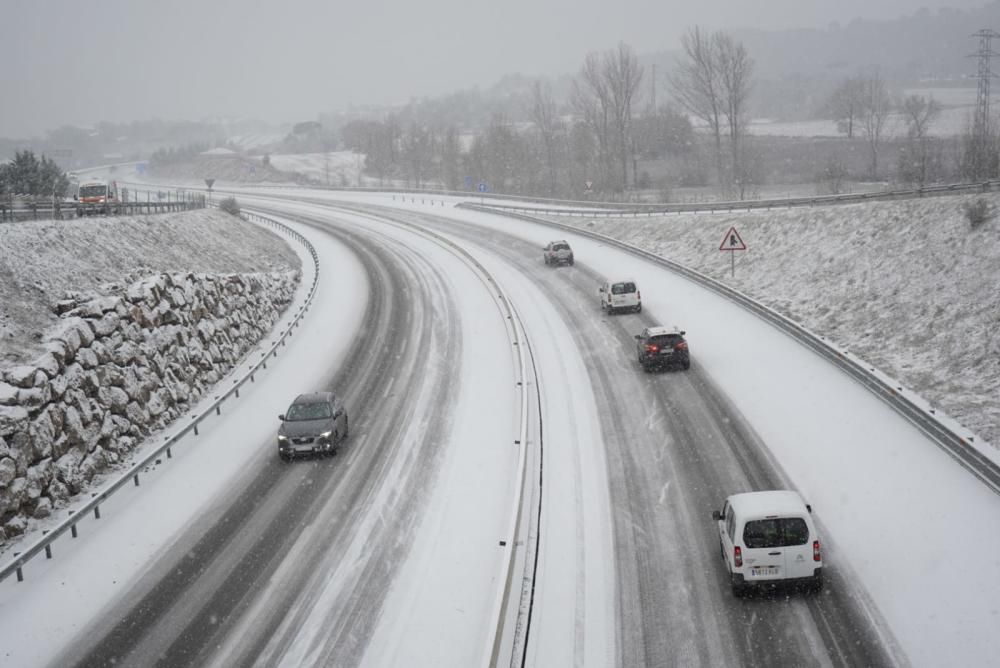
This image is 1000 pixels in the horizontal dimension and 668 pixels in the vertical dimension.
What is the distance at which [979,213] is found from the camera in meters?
29.2

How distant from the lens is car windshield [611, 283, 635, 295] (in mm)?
37156

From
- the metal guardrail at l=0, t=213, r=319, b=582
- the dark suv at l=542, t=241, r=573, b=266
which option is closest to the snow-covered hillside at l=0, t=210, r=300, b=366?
the metal guardrail at l=0, t=213, r=319, b=582

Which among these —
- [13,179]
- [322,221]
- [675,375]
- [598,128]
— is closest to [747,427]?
[675,375]

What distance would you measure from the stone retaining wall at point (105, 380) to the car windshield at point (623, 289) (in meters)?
17.1

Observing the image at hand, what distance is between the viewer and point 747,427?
22.9 m

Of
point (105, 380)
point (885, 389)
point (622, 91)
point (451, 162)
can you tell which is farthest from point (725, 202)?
point (451, 162)

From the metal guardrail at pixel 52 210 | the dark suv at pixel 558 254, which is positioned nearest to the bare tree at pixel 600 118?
the dark suv at pixel 558 254

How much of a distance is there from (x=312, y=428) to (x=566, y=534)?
8.85 m

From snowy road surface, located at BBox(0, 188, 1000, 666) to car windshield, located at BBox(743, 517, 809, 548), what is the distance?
1142mm

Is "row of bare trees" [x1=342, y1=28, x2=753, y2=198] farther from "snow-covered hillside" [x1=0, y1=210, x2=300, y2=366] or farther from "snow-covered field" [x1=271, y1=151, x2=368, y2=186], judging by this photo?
"snow-covered hillside" [x1=0, y1=210, x2=300, y2=366]

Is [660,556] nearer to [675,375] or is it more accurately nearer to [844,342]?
[675,375]

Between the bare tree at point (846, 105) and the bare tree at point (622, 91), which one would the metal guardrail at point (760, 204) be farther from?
the bare tree at point (846, 105)

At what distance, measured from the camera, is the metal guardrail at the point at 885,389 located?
18.3 meters

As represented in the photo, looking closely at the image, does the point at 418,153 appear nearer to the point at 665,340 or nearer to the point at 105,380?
the point at 665,340
